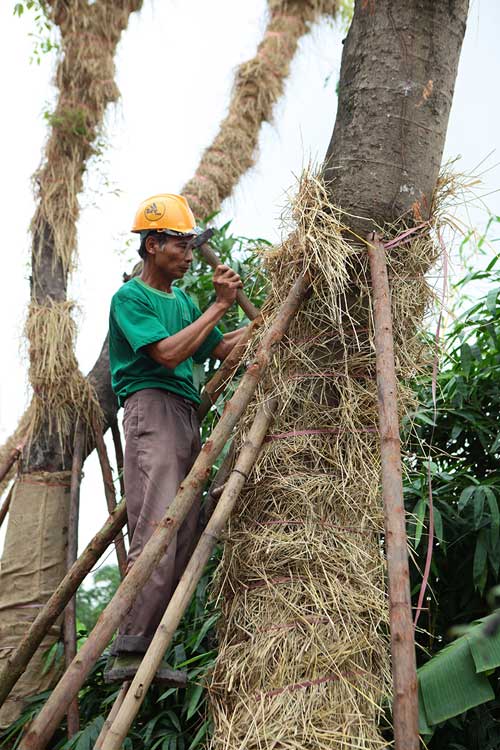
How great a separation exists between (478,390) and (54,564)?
7.79ft

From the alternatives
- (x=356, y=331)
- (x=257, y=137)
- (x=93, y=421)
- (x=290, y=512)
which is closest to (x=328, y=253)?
(x=356, y=331)

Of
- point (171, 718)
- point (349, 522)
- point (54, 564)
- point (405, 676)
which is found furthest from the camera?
point (54, 564)

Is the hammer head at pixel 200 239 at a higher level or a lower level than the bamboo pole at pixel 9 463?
higher

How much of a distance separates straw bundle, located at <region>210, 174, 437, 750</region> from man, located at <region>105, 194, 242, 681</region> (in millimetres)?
223

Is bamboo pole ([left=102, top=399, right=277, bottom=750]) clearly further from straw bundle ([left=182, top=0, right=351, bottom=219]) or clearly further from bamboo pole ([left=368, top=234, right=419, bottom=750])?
straw bundle ([left=182, top=0, right=351, bottom=219])

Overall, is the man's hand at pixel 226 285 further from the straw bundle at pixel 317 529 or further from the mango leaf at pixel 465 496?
the mango leaf at pixel 465 496

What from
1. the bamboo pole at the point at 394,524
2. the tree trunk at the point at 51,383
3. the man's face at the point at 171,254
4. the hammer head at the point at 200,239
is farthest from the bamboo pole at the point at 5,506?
the bamboo pole at the point at 394,524

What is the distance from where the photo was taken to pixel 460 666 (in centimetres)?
321

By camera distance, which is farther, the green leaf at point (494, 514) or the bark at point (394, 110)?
the green leaf at point (494, 514)

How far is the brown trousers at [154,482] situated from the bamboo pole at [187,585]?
0.91ft

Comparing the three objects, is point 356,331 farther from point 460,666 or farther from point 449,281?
point 460,666

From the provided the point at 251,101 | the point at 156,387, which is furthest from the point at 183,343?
the point at 251,101

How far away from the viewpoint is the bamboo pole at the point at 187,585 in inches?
103

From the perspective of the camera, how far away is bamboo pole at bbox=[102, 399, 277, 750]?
2.62 meters
